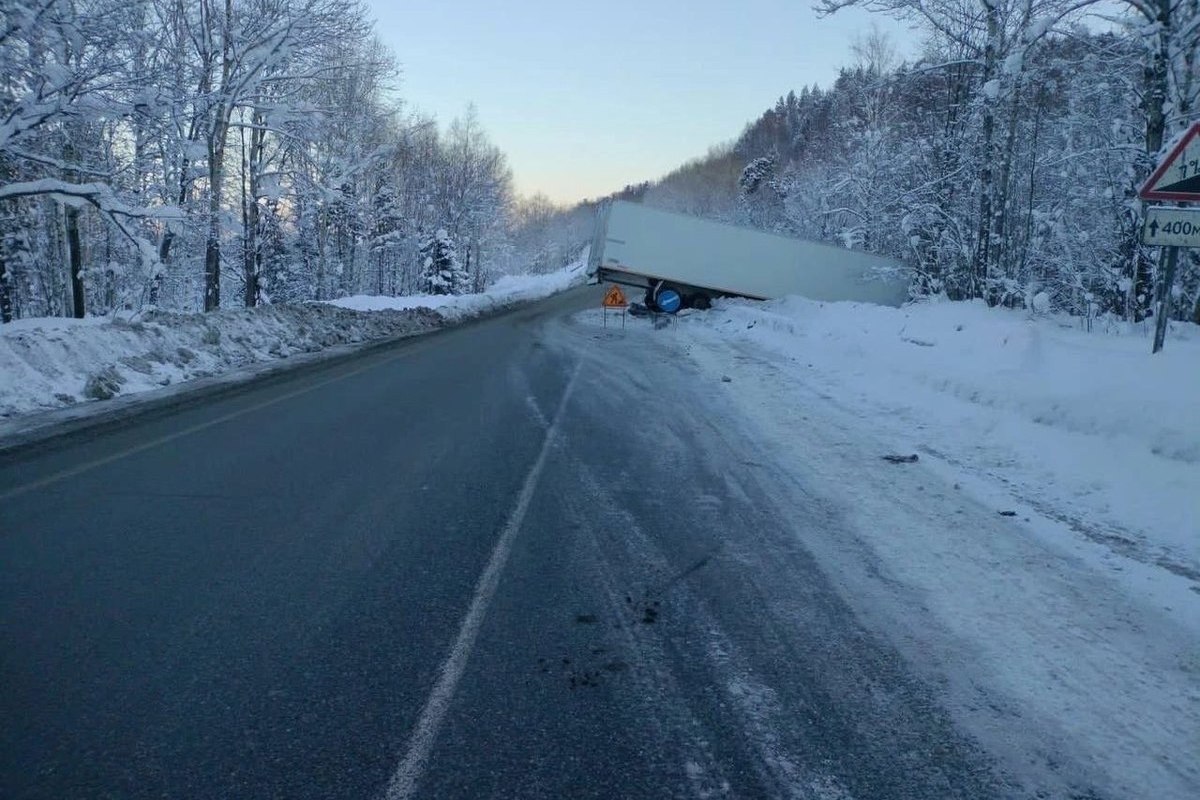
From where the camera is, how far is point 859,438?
28.7ft

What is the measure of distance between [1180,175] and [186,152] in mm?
15857

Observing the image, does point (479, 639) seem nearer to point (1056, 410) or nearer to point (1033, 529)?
point (1033, 529)

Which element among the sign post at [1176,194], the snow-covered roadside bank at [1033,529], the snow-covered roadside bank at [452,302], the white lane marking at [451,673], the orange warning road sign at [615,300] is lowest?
the white lane marking at [451,673]

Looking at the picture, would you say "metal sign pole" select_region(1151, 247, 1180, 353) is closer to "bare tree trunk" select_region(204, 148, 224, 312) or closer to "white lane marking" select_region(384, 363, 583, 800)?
"white lane marking" select_region(384, 363, 583, 800)

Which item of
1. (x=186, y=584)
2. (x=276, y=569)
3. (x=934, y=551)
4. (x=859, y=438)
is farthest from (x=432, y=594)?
(x=859, y=438)

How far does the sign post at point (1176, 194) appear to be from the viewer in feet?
25.1

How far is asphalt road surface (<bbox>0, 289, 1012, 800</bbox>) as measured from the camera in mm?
2861

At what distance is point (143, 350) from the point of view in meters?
12.3

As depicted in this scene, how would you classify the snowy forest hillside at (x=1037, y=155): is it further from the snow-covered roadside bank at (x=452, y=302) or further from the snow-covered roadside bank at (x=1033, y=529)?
the snow-covered roadside bank at (x=452, y=302)

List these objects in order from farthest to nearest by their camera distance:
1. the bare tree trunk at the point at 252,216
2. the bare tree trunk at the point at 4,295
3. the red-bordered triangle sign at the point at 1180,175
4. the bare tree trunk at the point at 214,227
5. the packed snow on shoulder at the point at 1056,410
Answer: the bare tree trunk at the point at 4,295
the bare tree trunk at the point at 252,216
the bare tree trunk at the point at 214,227
the red-bordered triangle sign at the point at 1180,175
the packed snow on shoulder at the point at 1056,410

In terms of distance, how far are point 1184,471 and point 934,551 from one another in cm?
281

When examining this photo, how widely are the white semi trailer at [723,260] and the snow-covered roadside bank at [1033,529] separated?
16.2 m

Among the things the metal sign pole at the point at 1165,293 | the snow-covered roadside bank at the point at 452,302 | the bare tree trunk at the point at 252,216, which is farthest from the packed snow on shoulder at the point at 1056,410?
the bare tree trunk at the point at 252,216

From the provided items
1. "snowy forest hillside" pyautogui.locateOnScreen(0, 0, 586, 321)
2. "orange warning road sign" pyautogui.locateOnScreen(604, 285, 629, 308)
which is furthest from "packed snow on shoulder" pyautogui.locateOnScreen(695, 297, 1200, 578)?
"snowy forest hillside" pyautogui.locateOnScreen(0, 0, 586, 321)
